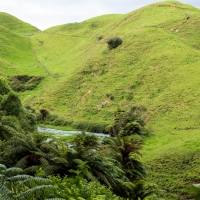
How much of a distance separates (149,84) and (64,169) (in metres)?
52.3

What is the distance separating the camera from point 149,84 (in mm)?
63656

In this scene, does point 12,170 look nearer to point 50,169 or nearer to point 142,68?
point 50,169

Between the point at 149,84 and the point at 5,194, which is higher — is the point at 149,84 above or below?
below

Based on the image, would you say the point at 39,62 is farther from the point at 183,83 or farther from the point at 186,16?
the point at 183,83

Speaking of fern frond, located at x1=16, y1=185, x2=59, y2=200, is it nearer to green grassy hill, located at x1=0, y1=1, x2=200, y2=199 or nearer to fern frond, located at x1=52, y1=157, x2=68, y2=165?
fern frond, located at x1=52, y1=157, x2=68, y2=165

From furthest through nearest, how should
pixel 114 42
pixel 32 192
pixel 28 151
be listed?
pixel 114 42 → pixel 28 151 → pixel 32 192

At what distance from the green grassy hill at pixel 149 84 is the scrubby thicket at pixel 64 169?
721cm

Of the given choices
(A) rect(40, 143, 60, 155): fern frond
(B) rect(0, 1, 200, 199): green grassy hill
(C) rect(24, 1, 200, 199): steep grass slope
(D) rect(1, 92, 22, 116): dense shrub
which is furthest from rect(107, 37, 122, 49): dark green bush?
(A) rect(40, 143, 60, 155): fern frond

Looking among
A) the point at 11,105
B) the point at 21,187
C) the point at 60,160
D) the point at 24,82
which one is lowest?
the point at 24,82

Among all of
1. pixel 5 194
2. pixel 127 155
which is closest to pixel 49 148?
pixel 5 194

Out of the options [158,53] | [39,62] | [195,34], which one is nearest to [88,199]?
[158,53]

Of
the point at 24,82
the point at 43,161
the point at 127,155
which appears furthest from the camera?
the point at 24,82

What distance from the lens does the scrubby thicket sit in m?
8.74

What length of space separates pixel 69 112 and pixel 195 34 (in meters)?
44.9
